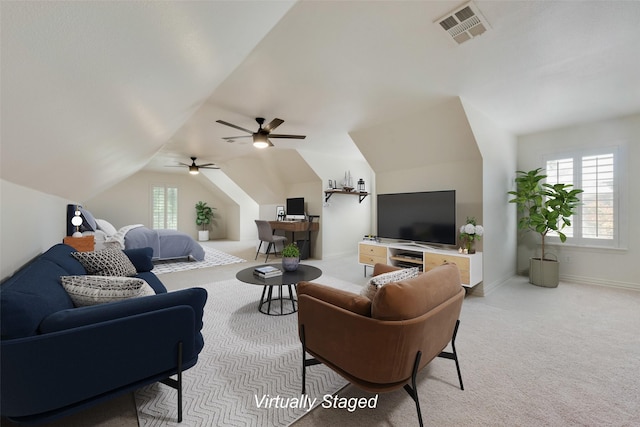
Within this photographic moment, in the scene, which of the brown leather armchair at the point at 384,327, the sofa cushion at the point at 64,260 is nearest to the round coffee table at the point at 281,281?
the brown leather armchair at the point at 384,327

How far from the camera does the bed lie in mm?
4582

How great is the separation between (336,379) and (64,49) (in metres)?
2.30

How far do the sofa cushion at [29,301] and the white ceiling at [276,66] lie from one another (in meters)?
0.71

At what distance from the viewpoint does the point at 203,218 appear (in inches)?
375

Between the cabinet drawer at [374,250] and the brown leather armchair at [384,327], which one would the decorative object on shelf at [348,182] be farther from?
the brown leather armchair at [384,327]

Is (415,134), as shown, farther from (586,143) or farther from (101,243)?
(101,243)

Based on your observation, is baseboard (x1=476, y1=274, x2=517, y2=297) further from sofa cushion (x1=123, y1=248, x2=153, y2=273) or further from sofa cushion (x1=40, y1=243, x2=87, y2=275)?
sofa cushion (x1=40, y1=243, x2=87, y2=275)

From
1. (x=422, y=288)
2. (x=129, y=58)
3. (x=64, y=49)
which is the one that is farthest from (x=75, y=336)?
(x=422, y=288)

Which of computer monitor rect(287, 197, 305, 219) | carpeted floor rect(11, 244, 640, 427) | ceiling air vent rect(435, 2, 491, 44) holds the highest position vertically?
ceiling air vent rect(435, 2, 491, 44)

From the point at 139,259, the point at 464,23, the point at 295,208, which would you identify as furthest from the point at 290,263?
the point at 295,208

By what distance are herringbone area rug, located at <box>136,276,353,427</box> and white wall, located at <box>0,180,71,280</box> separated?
1.33 meters

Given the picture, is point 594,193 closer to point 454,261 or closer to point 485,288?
point 485,288

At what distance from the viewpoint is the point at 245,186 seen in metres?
7.79

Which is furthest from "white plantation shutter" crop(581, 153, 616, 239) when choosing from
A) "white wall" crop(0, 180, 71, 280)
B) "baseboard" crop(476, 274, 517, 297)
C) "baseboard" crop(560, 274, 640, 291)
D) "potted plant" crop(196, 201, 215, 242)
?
"potted plant" crop(196, 201, 215, 242)
